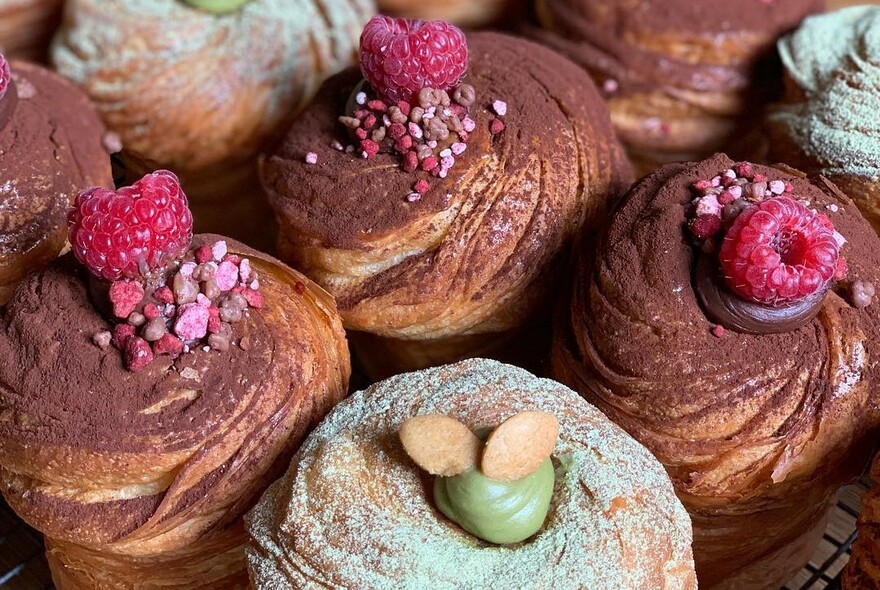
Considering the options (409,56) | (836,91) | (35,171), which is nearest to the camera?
(409,56)

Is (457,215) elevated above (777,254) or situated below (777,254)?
below

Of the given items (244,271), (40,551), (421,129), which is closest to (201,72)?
(421,129)

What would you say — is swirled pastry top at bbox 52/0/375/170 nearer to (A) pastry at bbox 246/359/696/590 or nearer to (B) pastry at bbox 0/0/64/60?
(B) pastry at bbox 0/0/64/60

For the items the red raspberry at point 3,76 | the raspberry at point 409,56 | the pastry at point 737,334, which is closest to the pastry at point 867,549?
the pastry at point 737,334

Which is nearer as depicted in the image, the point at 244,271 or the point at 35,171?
the point at 244,271

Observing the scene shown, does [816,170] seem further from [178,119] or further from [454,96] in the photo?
[178,119]

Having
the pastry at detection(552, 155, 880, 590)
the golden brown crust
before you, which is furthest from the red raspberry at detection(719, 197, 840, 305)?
the golden brown crust

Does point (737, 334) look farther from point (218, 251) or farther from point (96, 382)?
point (96, 382)
